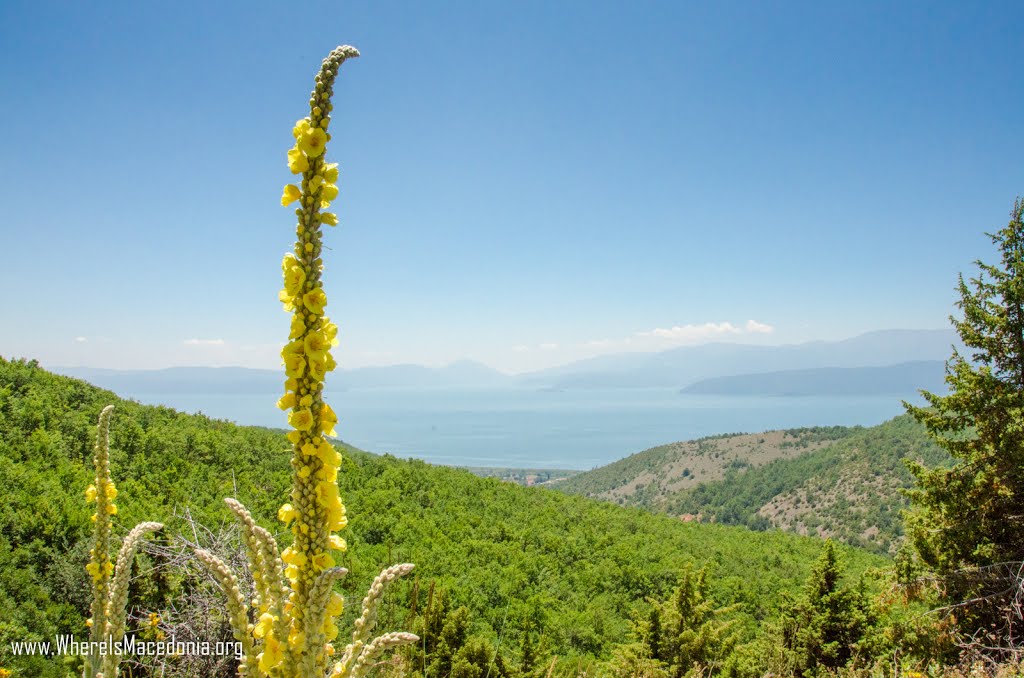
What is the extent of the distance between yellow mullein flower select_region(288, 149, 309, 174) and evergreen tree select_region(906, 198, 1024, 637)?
452 inches

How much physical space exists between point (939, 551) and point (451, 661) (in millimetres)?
9929

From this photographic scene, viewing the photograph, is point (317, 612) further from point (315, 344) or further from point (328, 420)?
point (315, 344)

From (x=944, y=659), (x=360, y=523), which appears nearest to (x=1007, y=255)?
(x=944, y=659)

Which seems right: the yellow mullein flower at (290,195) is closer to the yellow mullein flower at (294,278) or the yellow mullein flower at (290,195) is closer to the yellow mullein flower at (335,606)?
the yellow mullein flower at (294,278)

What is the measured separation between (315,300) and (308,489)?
602 mm

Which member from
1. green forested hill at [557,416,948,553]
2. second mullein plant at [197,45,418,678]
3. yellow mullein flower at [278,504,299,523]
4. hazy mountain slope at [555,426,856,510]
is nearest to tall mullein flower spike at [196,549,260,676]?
second mullein plant at [197,45,418,678]

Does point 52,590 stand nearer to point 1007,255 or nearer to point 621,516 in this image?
point 1007,255

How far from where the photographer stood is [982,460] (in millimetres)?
9312

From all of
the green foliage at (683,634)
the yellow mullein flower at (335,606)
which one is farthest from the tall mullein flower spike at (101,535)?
the green foliage at (683,634)

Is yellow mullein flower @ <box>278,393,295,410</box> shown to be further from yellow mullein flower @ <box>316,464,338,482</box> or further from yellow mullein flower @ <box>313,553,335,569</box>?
yellow mullein flower @ <box>313,553,335,569</box>

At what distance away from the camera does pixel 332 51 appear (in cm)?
175

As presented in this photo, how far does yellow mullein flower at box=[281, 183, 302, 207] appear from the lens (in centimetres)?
167

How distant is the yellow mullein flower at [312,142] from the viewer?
5.47ft

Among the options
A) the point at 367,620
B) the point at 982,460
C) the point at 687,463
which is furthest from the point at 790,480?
the point at 367,620
